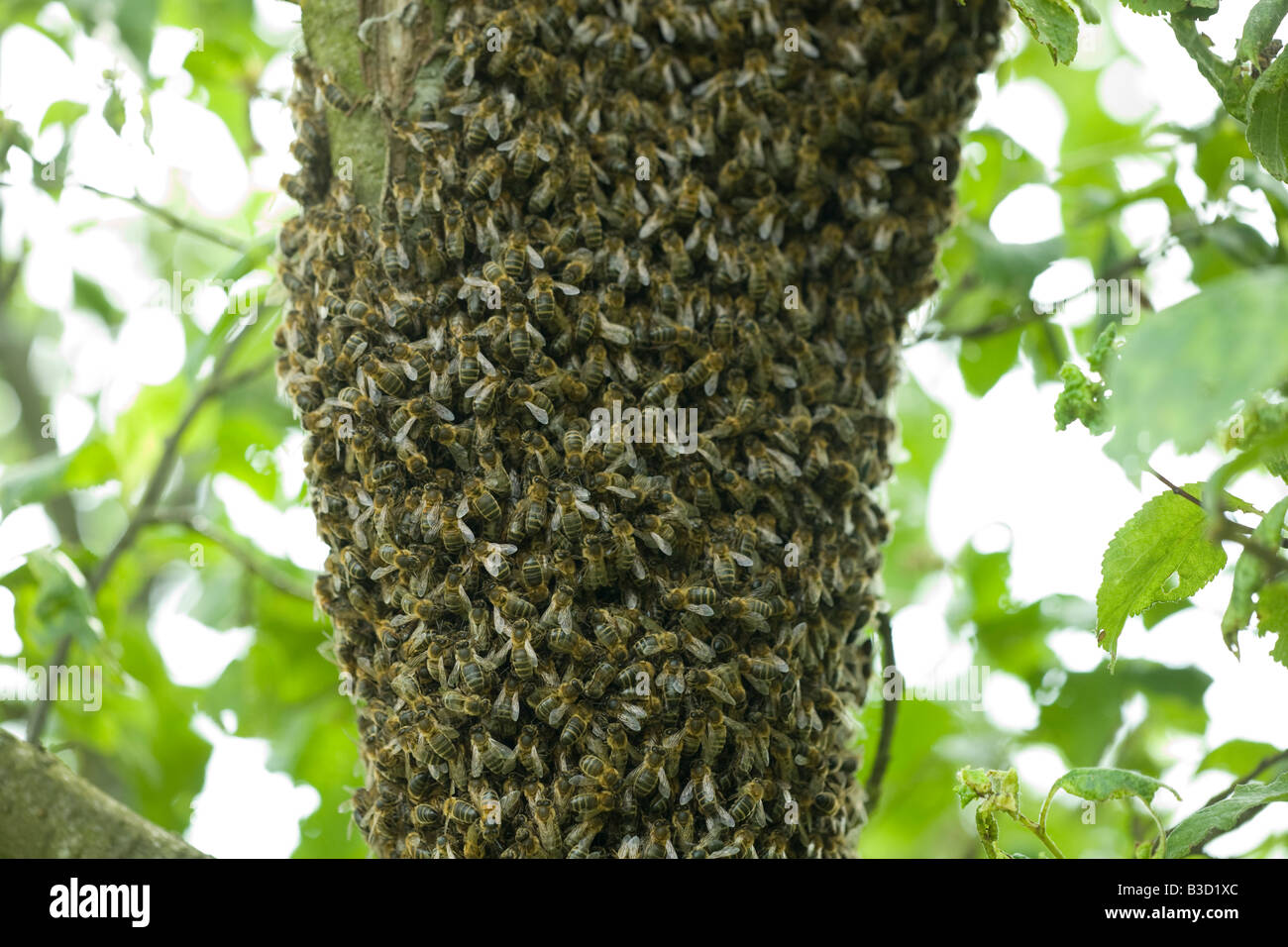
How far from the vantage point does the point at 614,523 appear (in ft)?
7.75

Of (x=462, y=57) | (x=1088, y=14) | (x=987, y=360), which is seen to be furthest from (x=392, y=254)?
(x=987, y=360)

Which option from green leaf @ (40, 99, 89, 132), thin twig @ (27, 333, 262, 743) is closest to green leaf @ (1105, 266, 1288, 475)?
thin twig @ (27, 333, 262, 743)

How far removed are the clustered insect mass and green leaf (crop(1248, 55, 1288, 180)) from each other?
889 millimetres

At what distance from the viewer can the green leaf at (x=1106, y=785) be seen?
7.54 ft

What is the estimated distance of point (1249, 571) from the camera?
1702mm

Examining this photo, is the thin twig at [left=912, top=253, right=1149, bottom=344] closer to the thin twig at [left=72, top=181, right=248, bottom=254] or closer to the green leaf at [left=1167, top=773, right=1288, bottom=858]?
the green leaf at [left=1167, top=773, right=1288, bottom=858]

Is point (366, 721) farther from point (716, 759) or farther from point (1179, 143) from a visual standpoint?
point (1179, 143)

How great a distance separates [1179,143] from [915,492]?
2.69 metres

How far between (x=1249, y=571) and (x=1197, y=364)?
21.5 inches

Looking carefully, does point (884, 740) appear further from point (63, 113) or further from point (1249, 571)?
point (63, 113)

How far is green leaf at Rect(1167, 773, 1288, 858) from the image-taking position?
6.88ft

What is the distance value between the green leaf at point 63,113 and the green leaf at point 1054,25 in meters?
3.21

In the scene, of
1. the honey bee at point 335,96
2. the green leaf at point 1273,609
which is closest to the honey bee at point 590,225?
the honey bee at point 335,96
